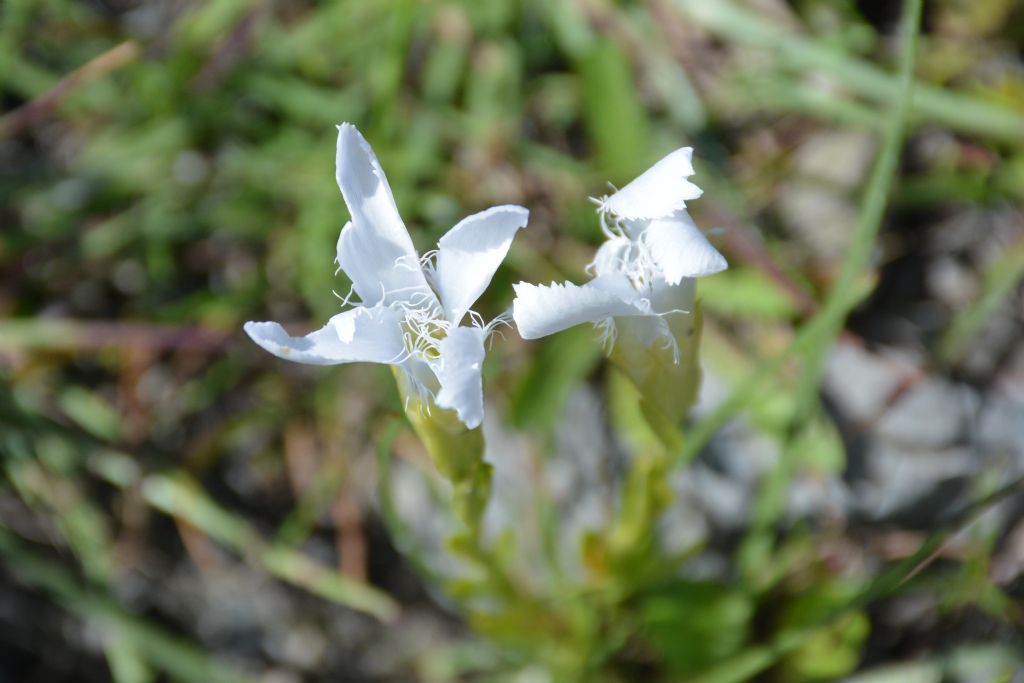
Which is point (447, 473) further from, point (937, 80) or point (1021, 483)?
point (937, 80)

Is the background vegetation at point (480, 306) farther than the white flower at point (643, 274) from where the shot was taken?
Yes

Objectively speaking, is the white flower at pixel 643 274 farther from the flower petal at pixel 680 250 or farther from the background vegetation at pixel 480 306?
the background vegetation at pixel 480 306

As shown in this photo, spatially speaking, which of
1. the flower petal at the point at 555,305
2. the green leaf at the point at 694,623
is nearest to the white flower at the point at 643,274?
the flower petal at the point at 555,305

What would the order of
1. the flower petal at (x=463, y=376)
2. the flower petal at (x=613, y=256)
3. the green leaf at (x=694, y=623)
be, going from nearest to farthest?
1. the flower petal at (x=463, y=376)
2. the flower petal at (x=613, y=256)
3. the green leaf at (x=694, y=623)

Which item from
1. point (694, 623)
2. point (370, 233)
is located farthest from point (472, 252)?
point (694, 623)

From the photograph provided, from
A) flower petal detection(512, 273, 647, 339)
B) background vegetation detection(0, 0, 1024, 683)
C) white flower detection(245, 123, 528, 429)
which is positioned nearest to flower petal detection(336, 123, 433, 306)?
white flower detection(245, 123, 528, 429)

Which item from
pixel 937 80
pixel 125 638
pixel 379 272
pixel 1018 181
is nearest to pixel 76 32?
pixel 125 638

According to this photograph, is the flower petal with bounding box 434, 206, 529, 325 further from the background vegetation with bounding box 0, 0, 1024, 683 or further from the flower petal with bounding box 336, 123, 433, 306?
the background vegetation with bounding box 0, 0, 1024, 683
